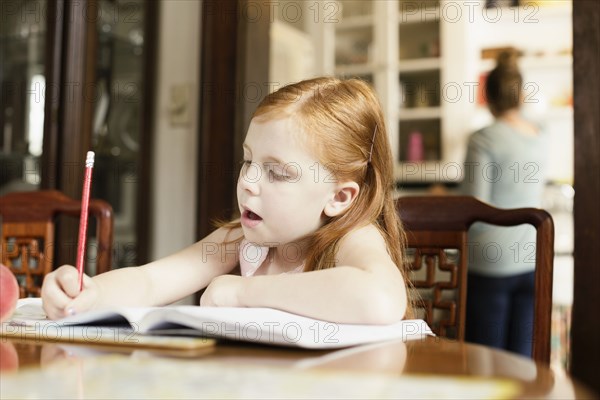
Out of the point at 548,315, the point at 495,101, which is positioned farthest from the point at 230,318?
the point at 495,101

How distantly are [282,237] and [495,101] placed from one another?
1813 mm

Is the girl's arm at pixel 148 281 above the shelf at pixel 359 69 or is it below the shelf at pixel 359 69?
below

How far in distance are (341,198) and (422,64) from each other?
3.34m

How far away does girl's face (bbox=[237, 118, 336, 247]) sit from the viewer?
89 centimetres

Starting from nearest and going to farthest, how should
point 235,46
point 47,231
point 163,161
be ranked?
point 47,231, point 235,46, point 163,161

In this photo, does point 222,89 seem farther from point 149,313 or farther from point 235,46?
point 149,313

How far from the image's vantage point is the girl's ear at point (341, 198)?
95cm

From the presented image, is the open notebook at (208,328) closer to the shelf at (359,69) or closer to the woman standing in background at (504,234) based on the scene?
the woman standing in background at (504,234)

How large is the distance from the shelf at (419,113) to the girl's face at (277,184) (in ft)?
10.9

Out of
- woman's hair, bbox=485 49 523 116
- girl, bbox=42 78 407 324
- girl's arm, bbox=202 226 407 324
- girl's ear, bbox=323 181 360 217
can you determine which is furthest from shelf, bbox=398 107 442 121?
girl's arm, bbox=202 226 407 324

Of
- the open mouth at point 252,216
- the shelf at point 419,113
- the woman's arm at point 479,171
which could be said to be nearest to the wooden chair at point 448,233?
the open mouth at point 252,216

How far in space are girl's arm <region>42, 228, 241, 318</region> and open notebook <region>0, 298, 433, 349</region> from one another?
0.04m

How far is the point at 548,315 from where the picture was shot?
917 millimetres

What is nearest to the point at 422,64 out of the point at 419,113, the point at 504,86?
the point at 419,113
